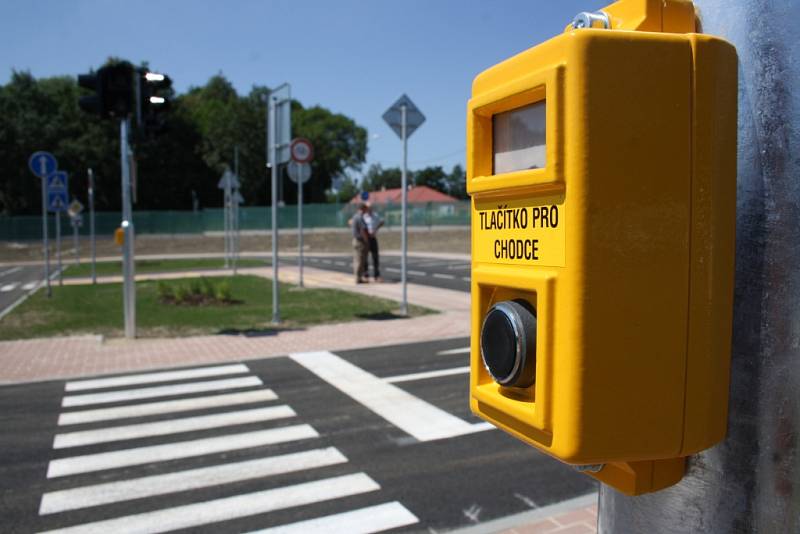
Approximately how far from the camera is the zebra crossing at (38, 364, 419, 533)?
406cm

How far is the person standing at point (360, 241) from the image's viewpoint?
17719 mm

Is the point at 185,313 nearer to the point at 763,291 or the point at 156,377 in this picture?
the point at 156,377

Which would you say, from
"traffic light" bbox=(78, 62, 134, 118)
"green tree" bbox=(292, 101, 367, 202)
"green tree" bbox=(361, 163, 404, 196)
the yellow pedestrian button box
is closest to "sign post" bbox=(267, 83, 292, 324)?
"traffic light" bbox=(78, 62, 134, 118)

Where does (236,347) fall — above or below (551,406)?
below

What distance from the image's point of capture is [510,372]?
1359mm

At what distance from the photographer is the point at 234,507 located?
4.23 meters

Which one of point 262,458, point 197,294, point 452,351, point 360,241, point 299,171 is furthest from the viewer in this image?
point 360,241

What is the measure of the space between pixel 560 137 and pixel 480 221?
1.23 feet

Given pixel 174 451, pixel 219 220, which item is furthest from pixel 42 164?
pixel 219 220

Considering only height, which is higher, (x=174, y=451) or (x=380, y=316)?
(x=380, y=316)

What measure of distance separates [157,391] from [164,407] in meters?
0.70

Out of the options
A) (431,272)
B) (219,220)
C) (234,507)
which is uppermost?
(219,220)

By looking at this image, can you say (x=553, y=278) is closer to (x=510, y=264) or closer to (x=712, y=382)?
(x=510, y=264)

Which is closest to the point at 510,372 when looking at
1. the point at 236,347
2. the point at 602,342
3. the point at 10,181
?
the point at 602,342
